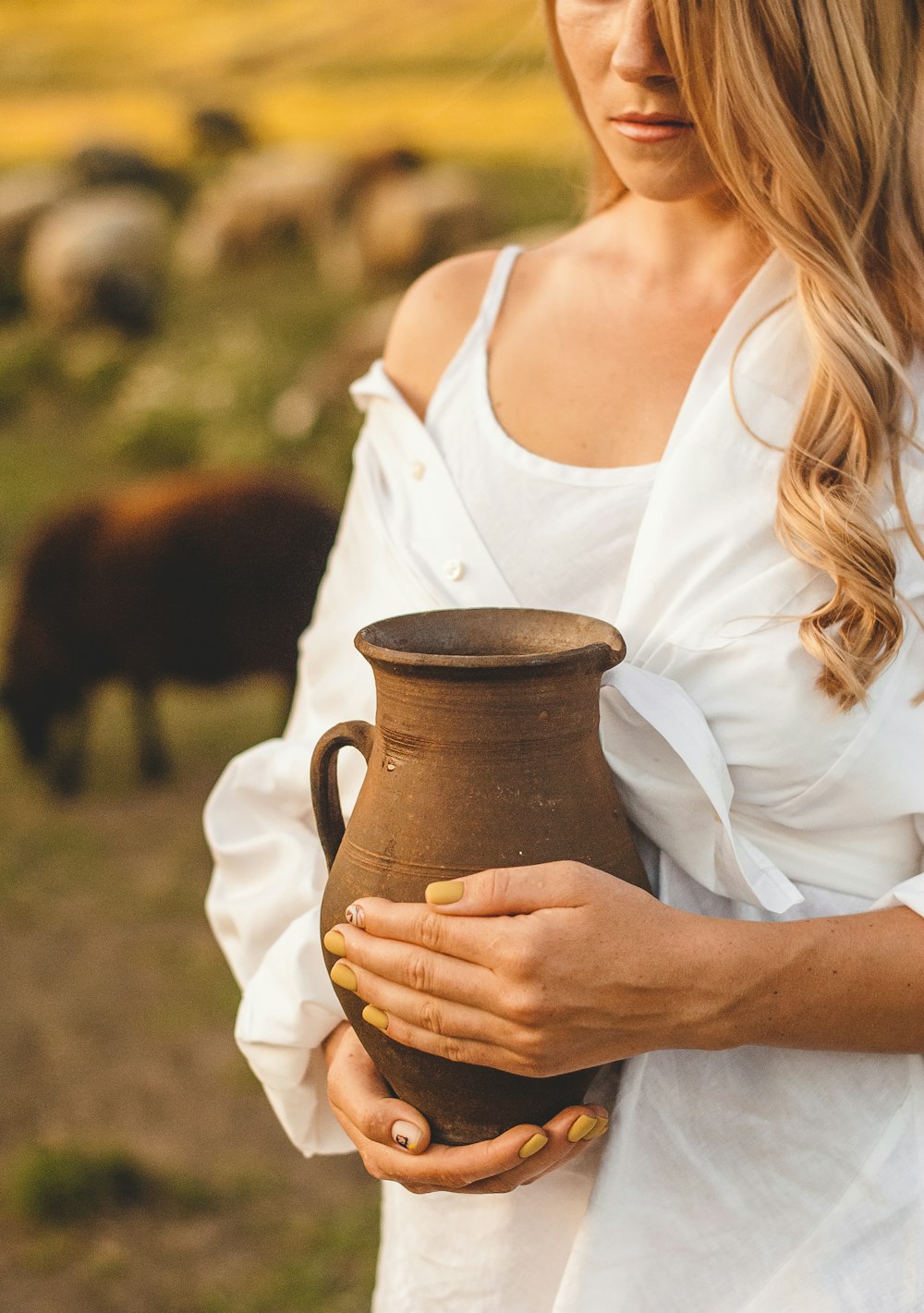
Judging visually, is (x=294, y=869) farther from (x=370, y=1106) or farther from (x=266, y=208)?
(x=266, y=208)

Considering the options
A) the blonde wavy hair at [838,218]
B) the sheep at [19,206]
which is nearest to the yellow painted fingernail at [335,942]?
the blonde wavy hair at [838,218]

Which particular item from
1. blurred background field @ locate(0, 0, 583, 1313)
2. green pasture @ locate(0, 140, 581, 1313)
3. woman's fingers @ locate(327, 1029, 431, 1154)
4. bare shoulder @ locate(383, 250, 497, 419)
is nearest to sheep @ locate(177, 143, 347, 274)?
blurred background field @ locate(0, 0, 583, 1313)

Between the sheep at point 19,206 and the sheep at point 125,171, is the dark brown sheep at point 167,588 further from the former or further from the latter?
the sheep at point 125,171

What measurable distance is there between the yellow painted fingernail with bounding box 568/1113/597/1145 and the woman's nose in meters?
0.93

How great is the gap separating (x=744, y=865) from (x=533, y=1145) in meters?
0.30

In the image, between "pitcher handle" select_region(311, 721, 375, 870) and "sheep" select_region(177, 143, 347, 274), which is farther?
"sheep" select_region(177, 143, 347, 274)

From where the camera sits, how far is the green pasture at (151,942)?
2857mm

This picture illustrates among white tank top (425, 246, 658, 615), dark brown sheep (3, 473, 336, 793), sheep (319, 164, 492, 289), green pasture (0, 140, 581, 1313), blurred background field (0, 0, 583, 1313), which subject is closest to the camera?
white tank top (425, 246, 658, 615)

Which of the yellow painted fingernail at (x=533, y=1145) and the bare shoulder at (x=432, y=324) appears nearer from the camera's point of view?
the yellow painted fingernail at (x=533, y=1145)

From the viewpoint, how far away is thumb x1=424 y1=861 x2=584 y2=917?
3.44 feet

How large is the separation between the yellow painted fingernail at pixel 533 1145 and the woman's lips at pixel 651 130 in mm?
909

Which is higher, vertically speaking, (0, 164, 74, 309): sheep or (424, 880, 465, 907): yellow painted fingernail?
(0, 164, 74, 309): sheep

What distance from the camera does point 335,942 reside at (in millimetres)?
1158

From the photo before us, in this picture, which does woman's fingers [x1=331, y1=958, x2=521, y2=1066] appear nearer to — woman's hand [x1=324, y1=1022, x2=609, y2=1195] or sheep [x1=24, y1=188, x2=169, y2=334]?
woman's hand [x1=324, y1=1022, x2=609, y2=1195]
